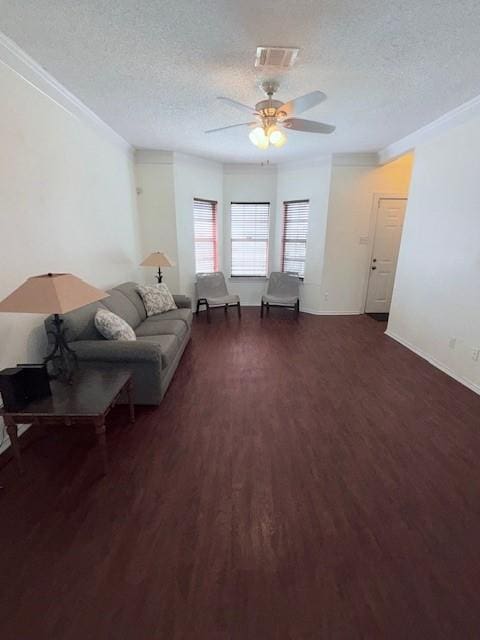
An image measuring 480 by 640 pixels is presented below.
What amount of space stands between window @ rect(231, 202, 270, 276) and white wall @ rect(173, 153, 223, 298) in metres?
0.52

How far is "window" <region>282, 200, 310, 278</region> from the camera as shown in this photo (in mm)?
5343

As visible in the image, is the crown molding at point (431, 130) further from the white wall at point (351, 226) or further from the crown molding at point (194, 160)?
the crown molding at point (194, 160)

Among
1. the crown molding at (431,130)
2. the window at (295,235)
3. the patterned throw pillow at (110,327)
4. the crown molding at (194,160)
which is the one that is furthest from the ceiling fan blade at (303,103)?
the window at (295,235)

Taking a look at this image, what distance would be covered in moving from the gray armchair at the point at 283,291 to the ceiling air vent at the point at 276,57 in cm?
341

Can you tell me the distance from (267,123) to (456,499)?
115 inches

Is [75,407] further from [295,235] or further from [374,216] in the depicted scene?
[374,216]

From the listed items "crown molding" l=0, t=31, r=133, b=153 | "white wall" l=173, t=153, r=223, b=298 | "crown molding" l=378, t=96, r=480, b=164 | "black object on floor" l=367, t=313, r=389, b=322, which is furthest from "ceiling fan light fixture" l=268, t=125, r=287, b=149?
"black object on floor" l=367, t=313, r=389, b=322

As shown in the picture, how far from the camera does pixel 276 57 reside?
2.02 meters

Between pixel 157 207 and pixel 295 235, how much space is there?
251cm

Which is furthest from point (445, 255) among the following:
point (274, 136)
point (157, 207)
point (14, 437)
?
point (14, 437)

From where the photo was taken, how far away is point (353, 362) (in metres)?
3.50

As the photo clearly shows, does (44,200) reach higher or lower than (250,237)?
higher

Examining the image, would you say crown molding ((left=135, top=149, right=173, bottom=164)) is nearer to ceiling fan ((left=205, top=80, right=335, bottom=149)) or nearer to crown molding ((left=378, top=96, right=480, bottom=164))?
ceiling fan ((left=205, top=80, right=335, bottom=149))

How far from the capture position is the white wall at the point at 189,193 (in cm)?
477
